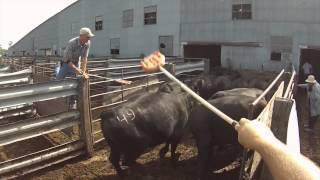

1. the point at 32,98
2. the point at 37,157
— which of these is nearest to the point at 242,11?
the point at 32,98

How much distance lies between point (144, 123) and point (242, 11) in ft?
53.2

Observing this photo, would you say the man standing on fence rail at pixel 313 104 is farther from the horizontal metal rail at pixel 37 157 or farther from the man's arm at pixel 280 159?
the man's arm at pixel 280 159

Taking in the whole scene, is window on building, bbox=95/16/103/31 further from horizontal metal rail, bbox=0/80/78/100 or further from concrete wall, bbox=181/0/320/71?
horizontal metal rail, bbox=0/80/78/100

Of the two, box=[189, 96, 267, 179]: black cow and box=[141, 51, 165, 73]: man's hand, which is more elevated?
box=[141, 51, 165, 73]: man's hand

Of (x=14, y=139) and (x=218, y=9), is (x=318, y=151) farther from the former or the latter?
(x=218, y=9)

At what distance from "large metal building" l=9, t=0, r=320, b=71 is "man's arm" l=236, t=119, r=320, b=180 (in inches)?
728

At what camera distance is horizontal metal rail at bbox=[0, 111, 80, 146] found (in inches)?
221

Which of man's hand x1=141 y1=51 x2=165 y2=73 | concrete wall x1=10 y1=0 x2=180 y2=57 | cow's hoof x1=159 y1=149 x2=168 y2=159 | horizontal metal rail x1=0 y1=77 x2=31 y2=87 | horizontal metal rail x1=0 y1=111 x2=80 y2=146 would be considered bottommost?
cow's hoof x1=159 y1=149 x2=168 y2=159

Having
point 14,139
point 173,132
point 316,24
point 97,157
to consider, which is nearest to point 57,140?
point 97,157

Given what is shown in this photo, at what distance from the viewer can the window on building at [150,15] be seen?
25.5 meters

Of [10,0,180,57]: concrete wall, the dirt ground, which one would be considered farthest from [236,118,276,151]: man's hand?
[10,0,180,57]: concrete wall

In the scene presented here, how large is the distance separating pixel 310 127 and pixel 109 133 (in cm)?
605

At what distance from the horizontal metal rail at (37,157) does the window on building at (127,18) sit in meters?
21.3

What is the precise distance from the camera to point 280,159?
Result: 163 centimetres
